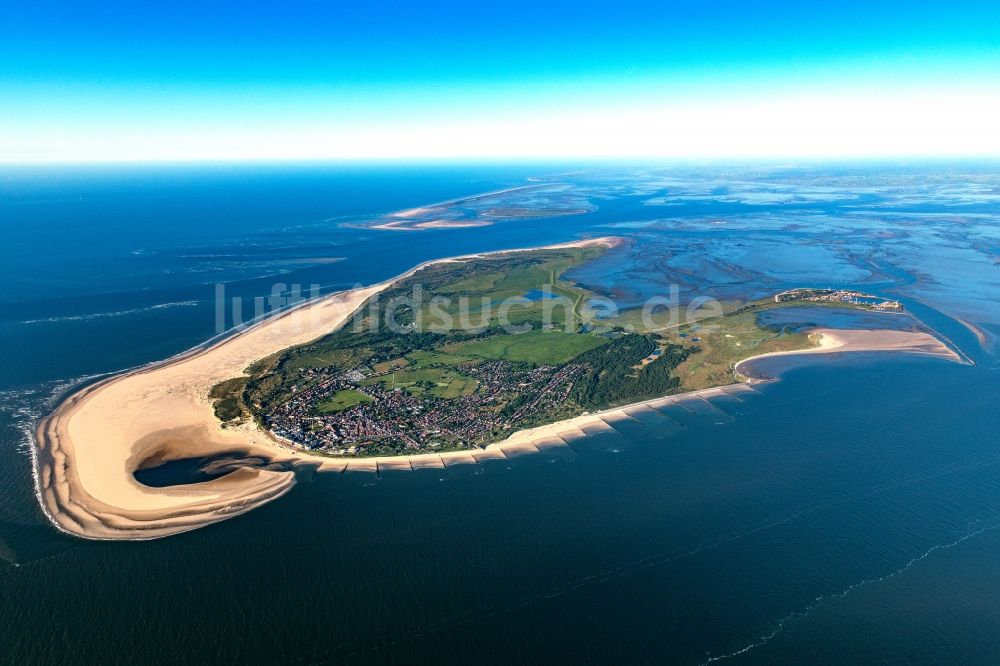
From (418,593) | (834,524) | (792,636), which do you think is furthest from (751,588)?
(418,593)

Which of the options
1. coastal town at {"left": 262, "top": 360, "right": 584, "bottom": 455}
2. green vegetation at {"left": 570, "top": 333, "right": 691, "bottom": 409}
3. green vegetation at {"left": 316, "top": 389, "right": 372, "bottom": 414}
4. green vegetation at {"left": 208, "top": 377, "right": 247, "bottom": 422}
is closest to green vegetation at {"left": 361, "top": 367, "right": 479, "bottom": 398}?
coastal town at {"left": 262, "top": 360, "right": 584, "bottom": 455}

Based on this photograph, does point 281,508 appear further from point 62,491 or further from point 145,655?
point 62,491

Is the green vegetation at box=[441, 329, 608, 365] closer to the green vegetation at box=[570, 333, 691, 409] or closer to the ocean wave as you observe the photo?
the green vegetation at box=[570, 333, 691, 409]

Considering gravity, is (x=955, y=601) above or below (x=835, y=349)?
below

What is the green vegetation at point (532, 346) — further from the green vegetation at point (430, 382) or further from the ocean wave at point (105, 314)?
the ocean wave at point (105, 314)

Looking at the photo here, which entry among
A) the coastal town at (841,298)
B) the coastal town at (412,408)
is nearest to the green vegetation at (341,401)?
the coastal town at (412,408)
